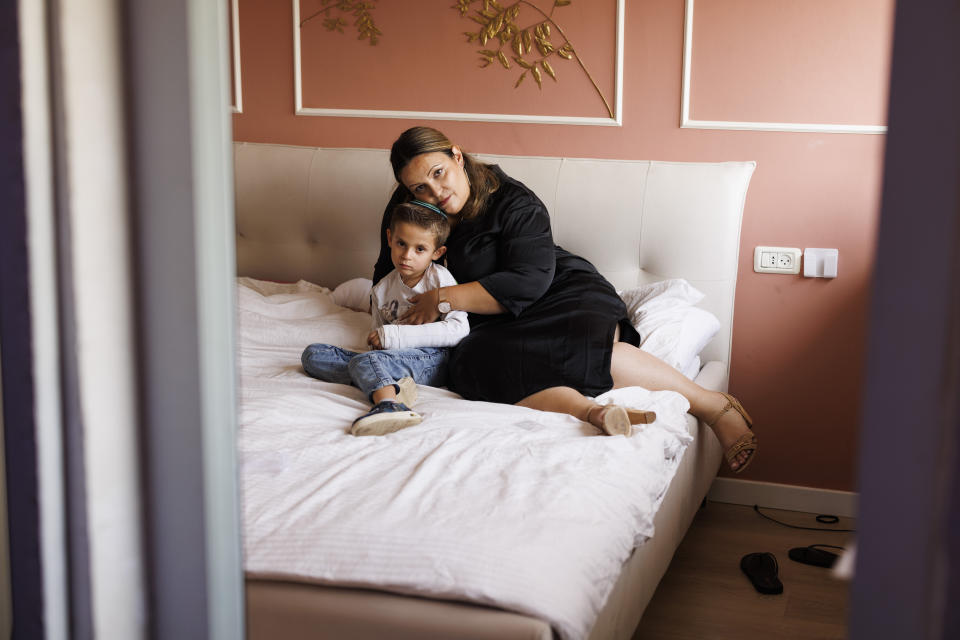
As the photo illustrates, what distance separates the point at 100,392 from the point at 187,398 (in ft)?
0.16

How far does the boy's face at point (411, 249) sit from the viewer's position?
2180 millimetres

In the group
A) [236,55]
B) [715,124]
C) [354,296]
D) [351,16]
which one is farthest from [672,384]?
[236,55]

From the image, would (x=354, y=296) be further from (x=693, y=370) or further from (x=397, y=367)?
(x=693, y=370)

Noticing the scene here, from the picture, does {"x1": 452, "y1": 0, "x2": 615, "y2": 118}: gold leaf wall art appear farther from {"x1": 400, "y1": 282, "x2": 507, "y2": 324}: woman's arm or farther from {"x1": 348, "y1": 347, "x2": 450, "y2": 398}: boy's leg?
{"x1": 348, "y1": 347, "x2": 450, "y2": 398}: boy's leg

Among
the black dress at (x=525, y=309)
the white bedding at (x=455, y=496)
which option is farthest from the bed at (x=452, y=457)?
the black dress at (x=525, y=309)

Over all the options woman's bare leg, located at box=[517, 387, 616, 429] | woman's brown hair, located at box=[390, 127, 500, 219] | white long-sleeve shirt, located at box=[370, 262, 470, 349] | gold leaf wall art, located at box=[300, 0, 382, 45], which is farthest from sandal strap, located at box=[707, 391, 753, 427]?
gold leaf wall art, located at box=[300, 0, 382, 45]

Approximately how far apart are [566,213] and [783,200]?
633mm

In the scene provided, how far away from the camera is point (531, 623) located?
992mm

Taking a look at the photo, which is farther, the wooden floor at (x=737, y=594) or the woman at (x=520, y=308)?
the woman at (x=520, y=308)

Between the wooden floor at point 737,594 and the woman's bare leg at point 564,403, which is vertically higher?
the woman's bare leg at point 564,403

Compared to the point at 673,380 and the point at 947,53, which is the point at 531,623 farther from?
the point at 673,380

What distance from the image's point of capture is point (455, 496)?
1300 millimetres

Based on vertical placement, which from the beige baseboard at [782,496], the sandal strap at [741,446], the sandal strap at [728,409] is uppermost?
the sandal strap at [728,409]

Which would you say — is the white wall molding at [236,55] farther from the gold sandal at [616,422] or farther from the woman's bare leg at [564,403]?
the gold sandal at [616,422]
